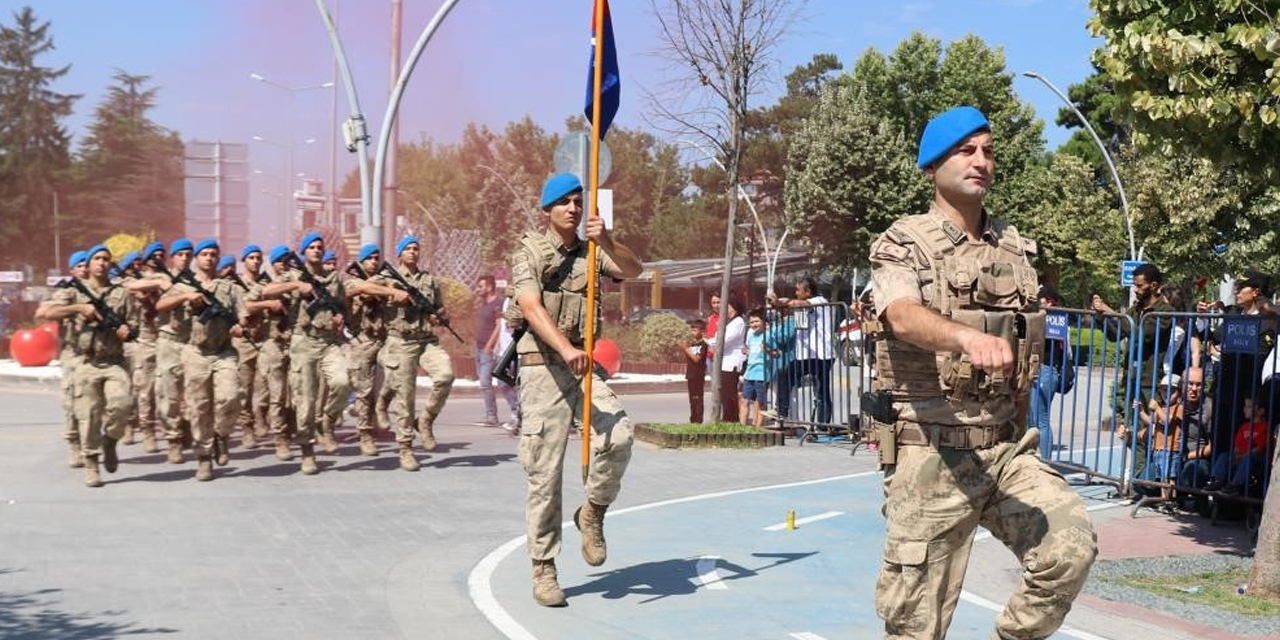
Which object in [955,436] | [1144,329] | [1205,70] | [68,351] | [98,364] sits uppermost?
[1205,70]

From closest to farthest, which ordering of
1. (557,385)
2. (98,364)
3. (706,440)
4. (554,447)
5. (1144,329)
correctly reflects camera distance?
(554,447)
(557,385)
(1144,329)
(98,364)
(706,440)

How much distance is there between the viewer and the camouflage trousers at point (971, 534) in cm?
444

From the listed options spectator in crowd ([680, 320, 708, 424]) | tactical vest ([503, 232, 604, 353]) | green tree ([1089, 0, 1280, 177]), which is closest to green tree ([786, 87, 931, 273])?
spectator in crowd ([680, 320, 708, 424])

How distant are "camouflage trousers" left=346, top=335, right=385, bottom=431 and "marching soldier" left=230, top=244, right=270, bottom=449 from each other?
93 cm

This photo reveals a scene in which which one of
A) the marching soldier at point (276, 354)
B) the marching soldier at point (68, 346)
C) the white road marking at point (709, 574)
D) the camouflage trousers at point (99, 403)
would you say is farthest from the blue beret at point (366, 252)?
the white road marking at point (709, 574)

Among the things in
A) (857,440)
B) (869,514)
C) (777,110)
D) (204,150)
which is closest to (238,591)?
(869,514)

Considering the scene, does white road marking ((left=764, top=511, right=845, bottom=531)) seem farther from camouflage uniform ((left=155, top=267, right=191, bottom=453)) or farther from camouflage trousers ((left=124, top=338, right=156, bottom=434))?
camouflage trousers ((left=124, top=338, right=156, bottom=434))

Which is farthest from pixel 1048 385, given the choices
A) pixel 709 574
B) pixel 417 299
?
pixel 709 574

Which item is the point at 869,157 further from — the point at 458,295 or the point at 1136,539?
the point at 1136,539

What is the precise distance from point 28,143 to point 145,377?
75.2 m

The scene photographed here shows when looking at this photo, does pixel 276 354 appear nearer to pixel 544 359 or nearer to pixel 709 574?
pixel 544 359

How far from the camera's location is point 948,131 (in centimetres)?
460

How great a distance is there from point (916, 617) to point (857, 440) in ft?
32.4

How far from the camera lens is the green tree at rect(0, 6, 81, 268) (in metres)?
75.0
